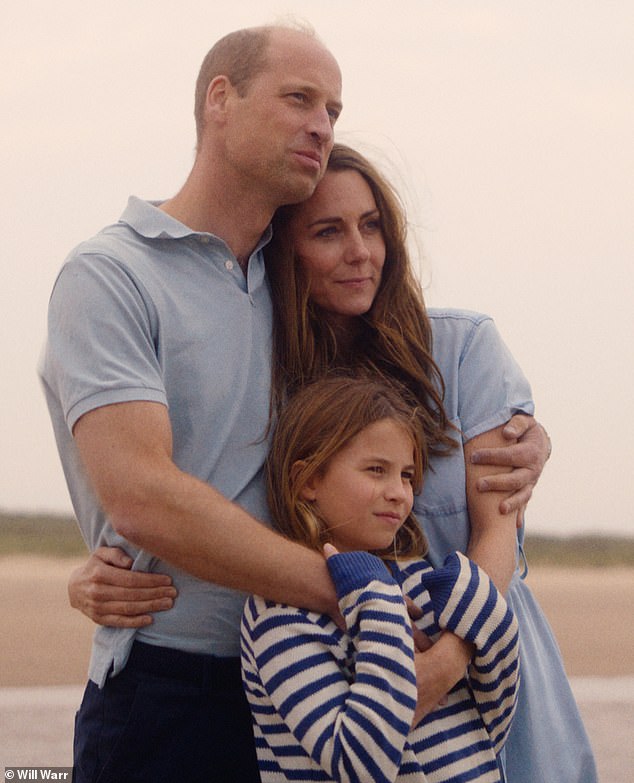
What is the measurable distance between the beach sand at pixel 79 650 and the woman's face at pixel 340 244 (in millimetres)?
2515

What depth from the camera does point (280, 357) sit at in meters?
2.36

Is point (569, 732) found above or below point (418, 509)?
below

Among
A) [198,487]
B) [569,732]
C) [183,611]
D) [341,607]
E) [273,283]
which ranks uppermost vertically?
[273,283]

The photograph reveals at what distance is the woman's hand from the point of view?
218 cm

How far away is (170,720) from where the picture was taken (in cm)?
218

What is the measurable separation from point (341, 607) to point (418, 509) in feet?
1.28

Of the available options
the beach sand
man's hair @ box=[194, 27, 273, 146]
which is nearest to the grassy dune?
the beach sand

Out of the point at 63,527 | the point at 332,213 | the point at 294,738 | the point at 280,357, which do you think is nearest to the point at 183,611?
the point at 294,738

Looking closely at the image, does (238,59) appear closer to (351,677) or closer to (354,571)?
(354,571)

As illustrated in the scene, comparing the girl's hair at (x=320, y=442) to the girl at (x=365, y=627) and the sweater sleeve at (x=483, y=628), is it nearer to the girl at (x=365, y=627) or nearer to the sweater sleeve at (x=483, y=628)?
the girl at (x=365, y=627)

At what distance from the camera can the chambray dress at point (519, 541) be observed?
2.24 metres

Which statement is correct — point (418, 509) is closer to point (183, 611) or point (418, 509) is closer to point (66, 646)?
point (183, 611)

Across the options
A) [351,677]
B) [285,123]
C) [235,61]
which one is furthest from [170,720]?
[235,61]

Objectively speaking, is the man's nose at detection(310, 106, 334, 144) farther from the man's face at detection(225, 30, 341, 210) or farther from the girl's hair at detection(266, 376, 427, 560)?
the girl's hair at detection(266, 376, 427, 560)
